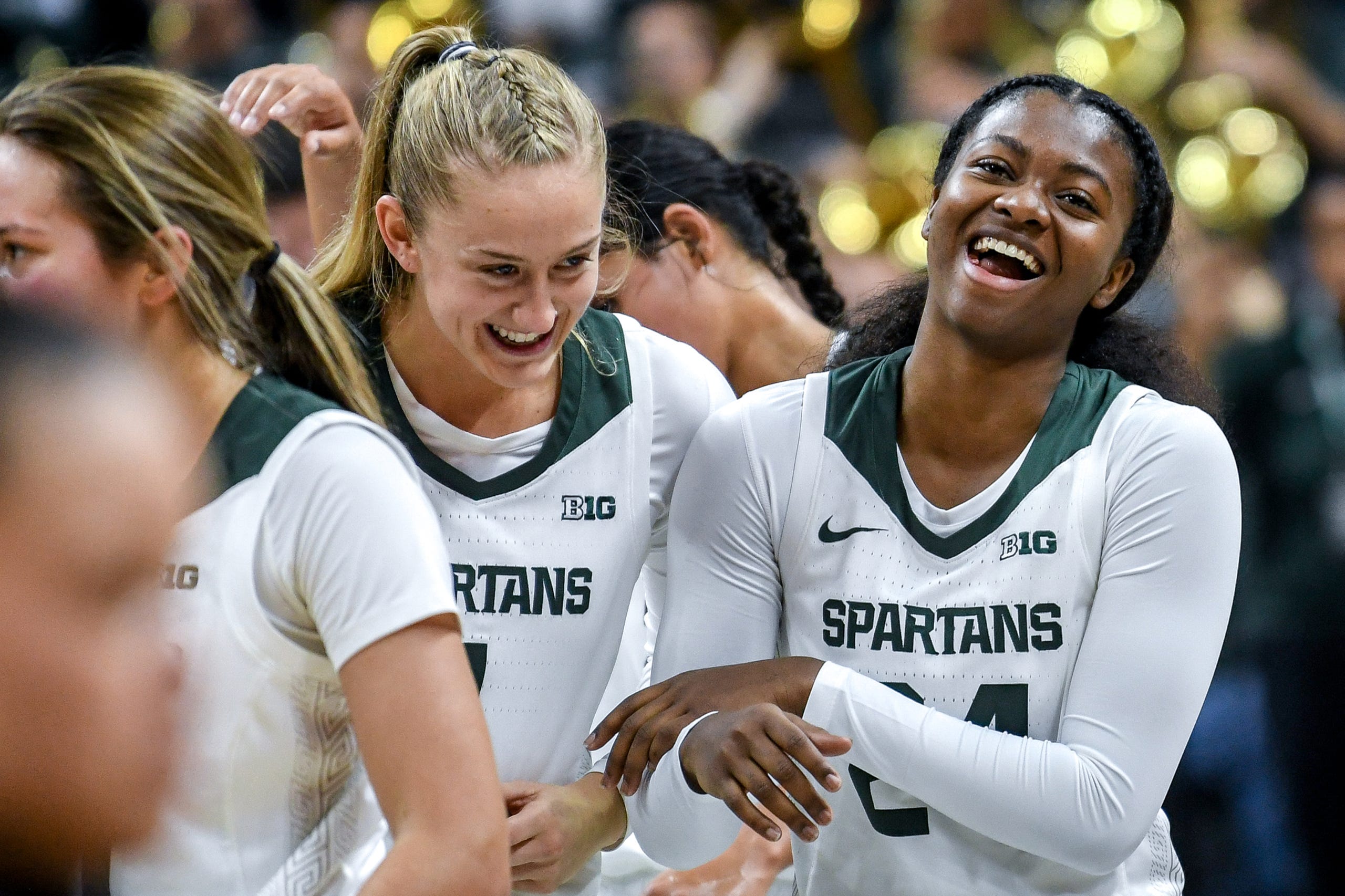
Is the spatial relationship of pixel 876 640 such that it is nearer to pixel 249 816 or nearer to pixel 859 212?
pixel 249 816

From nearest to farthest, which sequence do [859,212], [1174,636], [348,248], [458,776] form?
1. [458,776]
2. [1174,636]
3. [348,248]
4. [859,212]

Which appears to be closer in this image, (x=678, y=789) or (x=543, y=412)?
(x=678, y=789)

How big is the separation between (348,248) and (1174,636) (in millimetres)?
1244

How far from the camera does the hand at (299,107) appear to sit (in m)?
2.45

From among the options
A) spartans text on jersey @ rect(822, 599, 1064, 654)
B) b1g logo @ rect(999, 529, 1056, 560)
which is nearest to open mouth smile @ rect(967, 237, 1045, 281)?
b1g logo @ rect(999, 529, 1056, 560)

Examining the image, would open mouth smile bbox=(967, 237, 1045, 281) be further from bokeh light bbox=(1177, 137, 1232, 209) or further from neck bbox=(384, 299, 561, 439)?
bokeh light bbox=(1177, 137, 1232, 209)

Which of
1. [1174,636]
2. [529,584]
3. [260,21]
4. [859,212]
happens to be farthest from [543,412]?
[260,21]

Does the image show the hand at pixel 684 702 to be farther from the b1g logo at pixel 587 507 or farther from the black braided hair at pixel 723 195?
the black braided hair at pixel 723 195

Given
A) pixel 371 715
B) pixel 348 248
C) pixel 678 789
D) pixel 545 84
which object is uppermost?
pixel 545 84

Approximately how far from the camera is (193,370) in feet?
5.26

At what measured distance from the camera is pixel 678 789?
6.49 ft

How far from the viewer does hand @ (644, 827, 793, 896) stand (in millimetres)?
2463

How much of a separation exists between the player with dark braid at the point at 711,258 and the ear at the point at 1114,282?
731 millimetres

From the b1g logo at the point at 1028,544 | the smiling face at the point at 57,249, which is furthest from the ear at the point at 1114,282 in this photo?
the smiling face at the point at 57,249
